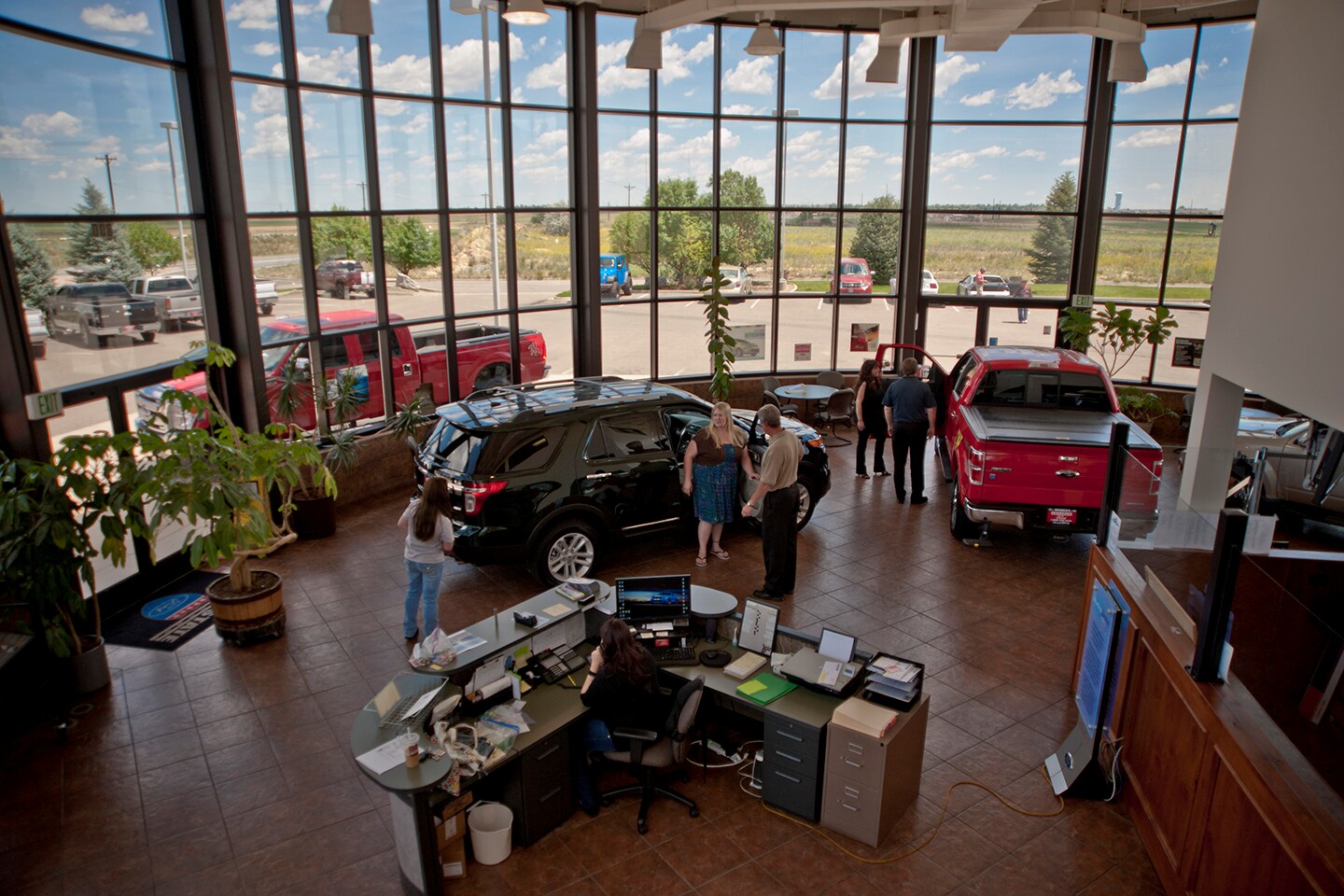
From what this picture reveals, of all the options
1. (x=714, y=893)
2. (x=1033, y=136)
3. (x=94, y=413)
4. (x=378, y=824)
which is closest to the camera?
(x=714, y=893)

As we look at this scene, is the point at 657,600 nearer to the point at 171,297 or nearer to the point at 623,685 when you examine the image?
the point at 623,685

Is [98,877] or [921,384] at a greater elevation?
[921,384]

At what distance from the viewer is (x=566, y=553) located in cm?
868

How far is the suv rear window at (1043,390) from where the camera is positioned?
10.6m

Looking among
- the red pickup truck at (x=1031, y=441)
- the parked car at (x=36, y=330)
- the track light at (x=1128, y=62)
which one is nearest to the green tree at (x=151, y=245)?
the parked car at (x=36, y=330)

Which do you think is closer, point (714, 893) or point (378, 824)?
point (714, 893)

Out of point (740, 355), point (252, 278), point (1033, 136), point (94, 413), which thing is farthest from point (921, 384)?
point (94, 413)

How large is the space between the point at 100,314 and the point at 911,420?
839 centimetres

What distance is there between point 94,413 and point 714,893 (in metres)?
6.54

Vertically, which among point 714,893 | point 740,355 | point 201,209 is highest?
point 201,209

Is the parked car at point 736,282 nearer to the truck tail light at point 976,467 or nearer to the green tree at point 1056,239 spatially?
the green tree at point 1056,239

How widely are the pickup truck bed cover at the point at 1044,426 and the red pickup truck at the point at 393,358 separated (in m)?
6.30

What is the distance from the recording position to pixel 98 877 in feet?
16.7

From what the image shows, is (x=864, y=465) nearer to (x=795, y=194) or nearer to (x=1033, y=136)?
(x=795, y=194)
